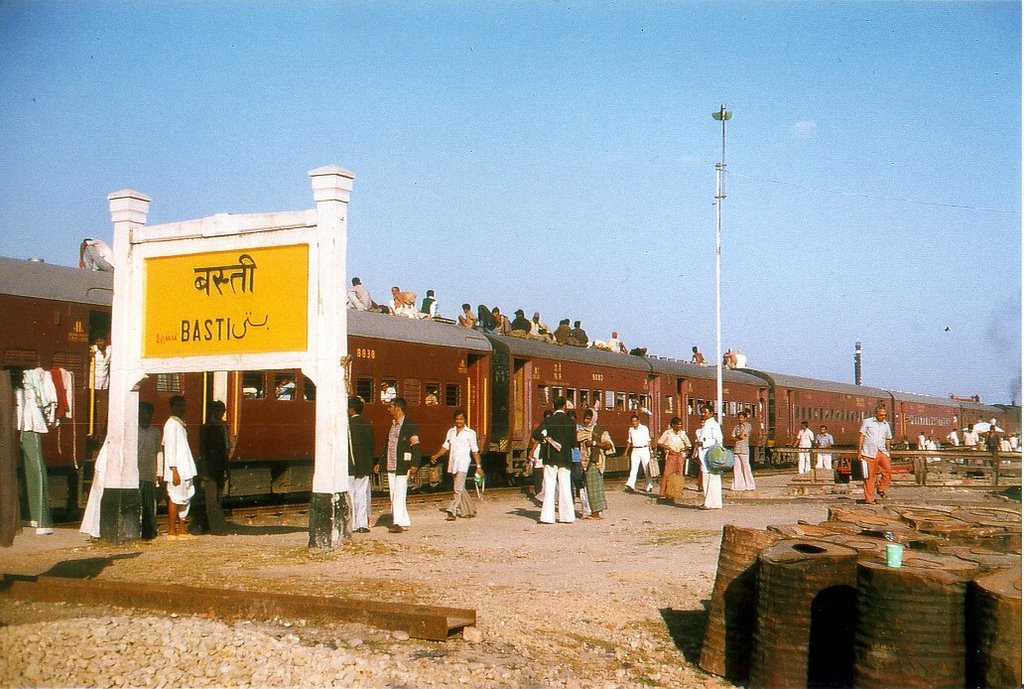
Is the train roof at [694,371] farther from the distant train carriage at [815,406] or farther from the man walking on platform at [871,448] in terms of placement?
the man walking on platform at [871,448]

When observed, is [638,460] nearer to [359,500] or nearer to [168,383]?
[359,500]

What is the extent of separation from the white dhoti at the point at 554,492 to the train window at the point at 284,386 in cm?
493

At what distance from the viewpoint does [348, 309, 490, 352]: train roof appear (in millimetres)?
18977

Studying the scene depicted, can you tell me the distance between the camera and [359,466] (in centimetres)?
1319

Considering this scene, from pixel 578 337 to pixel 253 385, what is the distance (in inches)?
486

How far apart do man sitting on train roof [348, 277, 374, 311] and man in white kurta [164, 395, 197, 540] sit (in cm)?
722

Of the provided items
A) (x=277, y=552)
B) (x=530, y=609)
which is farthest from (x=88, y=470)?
(x=530, y=609)

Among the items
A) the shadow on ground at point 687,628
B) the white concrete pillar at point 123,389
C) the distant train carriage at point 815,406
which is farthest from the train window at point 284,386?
the distant train carriage at point 815,406

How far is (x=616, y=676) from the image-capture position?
6.73 metres

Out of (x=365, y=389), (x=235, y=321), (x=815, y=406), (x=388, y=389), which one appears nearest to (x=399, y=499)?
(x=235, y=321)

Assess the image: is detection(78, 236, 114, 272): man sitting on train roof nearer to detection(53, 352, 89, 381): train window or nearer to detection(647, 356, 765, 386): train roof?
detection(53, 352, 89, 381): train window

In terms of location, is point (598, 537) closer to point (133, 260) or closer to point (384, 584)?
point (384, 584)

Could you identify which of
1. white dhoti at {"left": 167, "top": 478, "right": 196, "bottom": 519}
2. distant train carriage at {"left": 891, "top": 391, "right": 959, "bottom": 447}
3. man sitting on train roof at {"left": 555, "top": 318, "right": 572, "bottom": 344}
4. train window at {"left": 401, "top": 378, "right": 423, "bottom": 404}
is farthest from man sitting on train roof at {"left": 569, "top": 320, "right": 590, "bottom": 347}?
distant train carriage at {"left": 891, "top": 391, "right": 959, "bottom": 447}

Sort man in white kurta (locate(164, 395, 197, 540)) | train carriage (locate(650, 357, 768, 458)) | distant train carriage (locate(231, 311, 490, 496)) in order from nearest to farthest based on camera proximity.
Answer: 1. man in white kurta (locate(164, 395, 197, 540))
2. distant train carriage (locate(231, 311, 490, 496))
3. train carriage (locate(650, 357, 768, 458))
